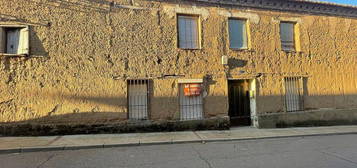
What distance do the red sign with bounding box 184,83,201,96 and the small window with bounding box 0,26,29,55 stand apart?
5613mm

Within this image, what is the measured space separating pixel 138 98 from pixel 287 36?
7.30m

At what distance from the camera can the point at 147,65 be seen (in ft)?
28.5

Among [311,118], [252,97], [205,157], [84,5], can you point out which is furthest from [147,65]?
[311,118]

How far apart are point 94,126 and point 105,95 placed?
3.69 ft

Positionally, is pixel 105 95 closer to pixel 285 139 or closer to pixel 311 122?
pixel 285 139

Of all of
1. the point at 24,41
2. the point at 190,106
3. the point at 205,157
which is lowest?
the point at 205,157

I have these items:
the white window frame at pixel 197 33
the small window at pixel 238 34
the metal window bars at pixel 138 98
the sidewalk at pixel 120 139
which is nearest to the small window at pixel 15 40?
the sidewalk at pixel 120 139

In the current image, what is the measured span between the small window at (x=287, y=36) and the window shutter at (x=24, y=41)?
1007 centimetres

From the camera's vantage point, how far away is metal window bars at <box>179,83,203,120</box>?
29.4 feet

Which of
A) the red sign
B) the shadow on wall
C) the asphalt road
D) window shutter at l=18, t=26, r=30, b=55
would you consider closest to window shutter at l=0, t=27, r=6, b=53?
window shutter at l=18, t=26, r=30, b=55

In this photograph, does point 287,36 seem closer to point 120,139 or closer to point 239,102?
point 239,102

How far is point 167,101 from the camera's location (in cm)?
873

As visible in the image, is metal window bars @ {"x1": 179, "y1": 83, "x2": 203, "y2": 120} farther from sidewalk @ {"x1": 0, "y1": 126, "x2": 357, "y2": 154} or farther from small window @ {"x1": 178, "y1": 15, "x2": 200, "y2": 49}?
small window @ {"x1": 178, "y1": 15, "x2": 200, "y2": 49}

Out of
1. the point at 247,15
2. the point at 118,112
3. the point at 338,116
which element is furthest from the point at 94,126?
the point at 338,116
